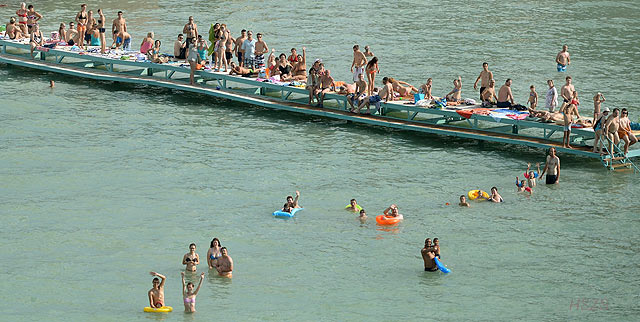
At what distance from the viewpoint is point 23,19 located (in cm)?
5200

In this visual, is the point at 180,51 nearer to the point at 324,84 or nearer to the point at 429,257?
the point at 324,84

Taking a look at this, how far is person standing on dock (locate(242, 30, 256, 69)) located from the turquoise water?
7.52 feet

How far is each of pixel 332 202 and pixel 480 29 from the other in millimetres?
28858

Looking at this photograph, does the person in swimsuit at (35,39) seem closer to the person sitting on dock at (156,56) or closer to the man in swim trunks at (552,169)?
the person sitting on dock at (156,56)

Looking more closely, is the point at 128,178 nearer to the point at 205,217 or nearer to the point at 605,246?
the point at 205,217

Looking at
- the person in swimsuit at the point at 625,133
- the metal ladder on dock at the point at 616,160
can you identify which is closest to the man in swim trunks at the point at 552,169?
the metal ladder on dock at the point at 616,160

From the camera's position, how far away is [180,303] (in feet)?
83.6

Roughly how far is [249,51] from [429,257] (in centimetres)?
1978

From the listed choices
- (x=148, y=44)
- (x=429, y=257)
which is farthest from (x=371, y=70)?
(x=429, y=257)

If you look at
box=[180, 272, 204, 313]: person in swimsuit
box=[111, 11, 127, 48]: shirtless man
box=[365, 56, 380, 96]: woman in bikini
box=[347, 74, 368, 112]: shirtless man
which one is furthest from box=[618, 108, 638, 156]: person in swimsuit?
box=[111, 11, 127, 48]: shirtless man

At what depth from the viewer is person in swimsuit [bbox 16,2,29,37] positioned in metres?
51.6

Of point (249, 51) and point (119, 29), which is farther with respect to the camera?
point (119, 29)

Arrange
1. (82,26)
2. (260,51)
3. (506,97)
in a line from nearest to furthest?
(506,97), (260,51), (82,26)

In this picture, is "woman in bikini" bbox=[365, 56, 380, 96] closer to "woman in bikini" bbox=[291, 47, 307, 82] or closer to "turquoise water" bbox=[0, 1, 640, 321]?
"turquoise water" bbox=[0, 1, 640, 321]
